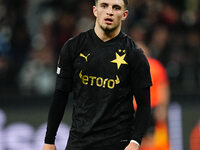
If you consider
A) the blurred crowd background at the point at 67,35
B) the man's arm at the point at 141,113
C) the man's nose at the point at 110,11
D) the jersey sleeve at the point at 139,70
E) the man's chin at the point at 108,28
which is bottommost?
the man's arm at the point at 141,113

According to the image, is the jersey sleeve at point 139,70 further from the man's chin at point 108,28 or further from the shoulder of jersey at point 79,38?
the shoulder of jersey at point 79,38

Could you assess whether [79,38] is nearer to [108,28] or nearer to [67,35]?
[108,28]

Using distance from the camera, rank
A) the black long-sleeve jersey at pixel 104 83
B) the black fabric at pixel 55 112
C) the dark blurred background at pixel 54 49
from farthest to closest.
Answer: the dark blurred background at pixel 54 49
the black fabric at pixel 55 112
the black long-sleeve jersey at pixel 104 83

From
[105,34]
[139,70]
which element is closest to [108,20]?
[105,34]

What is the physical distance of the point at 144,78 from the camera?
14.4 feet

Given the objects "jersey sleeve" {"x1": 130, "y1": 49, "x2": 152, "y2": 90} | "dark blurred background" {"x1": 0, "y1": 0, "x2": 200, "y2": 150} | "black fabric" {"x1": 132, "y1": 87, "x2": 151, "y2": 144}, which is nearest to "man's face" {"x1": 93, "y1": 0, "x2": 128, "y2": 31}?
"jersey sleeve" {"x1": 130, "y1": 49, "x2": 152, "y2": 90}

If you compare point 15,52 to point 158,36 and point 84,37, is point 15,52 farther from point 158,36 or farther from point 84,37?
point 84,37

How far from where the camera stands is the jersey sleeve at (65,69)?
4.39 m

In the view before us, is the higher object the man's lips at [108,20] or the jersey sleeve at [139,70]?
the man's lips at [108,20]

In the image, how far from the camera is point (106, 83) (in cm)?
435

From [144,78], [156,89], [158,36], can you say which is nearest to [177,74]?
[158,36]

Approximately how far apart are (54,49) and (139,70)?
5022 mm

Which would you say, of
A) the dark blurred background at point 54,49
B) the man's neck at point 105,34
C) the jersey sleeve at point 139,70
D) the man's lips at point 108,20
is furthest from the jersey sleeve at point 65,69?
the dark blurred background at point 54,49

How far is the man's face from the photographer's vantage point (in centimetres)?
426
